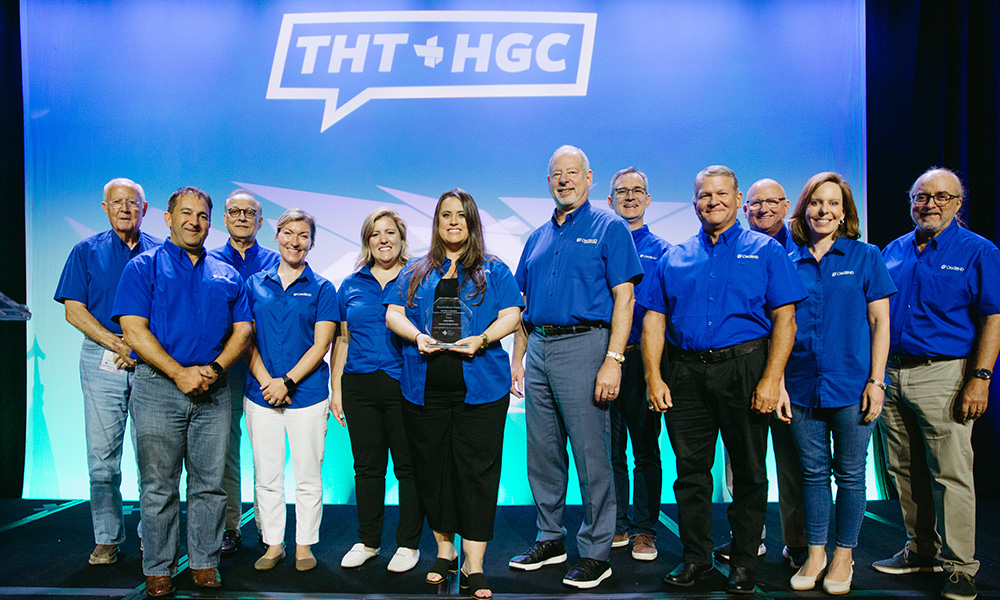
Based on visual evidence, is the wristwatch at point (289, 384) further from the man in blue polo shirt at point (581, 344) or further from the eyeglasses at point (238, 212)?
the man in blue polo shirt at point (581, 344)

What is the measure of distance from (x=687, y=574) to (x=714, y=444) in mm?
583

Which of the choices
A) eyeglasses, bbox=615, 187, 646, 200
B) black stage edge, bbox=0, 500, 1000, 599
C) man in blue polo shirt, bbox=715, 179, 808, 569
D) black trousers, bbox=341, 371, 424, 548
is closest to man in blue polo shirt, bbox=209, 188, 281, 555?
black stage edge, bbox=0, 500, 1000, 599

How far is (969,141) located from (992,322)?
210 centimetres

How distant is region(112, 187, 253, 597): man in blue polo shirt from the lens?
7.92ft

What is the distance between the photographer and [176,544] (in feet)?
8.25

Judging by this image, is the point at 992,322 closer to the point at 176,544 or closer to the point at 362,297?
the point at 362,297

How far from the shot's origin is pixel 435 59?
4.16 meters

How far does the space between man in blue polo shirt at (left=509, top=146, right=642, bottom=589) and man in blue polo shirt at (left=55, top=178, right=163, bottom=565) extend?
6.72 feet

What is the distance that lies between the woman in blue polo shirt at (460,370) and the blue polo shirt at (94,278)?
63.1 inches

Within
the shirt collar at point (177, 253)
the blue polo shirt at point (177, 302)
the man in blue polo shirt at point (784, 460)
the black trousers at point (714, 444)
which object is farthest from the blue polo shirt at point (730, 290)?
the shirt collar at point (177, 253)

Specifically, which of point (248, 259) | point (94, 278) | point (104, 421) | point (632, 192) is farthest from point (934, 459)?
point (94, 278)

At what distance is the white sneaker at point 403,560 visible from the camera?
8.93ft

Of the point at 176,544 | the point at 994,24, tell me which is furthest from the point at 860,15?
the point at 176,544

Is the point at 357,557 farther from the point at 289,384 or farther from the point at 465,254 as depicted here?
the point at 465,254
